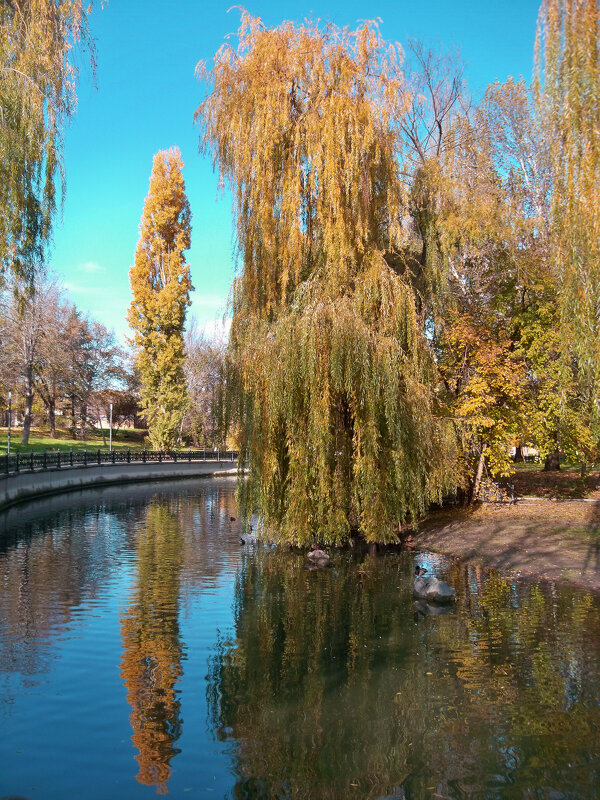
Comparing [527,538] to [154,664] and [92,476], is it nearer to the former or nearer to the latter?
[154,664]

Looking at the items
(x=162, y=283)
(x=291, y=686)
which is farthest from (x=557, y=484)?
(x=162, y=283)

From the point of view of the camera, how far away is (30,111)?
11.3m

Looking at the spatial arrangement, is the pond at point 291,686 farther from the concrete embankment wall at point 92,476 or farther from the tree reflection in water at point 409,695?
the concrete embankment wall at point 92,476

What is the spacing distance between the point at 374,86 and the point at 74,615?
13.8m

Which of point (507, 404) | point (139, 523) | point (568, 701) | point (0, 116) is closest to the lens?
point (568, 701)

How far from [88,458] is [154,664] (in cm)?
3349

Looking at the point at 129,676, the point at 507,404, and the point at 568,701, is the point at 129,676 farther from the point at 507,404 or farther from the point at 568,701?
the point at 507,404

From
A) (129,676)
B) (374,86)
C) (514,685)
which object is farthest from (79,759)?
(374,86)

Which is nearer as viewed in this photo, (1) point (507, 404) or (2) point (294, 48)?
(2) point (294, 48)

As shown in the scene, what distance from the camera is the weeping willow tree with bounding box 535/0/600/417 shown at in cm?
777

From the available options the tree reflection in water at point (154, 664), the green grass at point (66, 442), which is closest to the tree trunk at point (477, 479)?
the tree reflection in water at point (154, 664)

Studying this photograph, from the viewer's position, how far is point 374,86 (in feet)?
52.7

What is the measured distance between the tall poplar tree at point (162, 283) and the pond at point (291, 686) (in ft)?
115

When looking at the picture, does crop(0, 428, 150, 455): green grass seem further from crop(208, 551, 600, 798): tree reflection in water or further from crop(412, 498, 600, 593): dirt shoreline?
crop(208, 551, 600, 798): tree reflection in water
